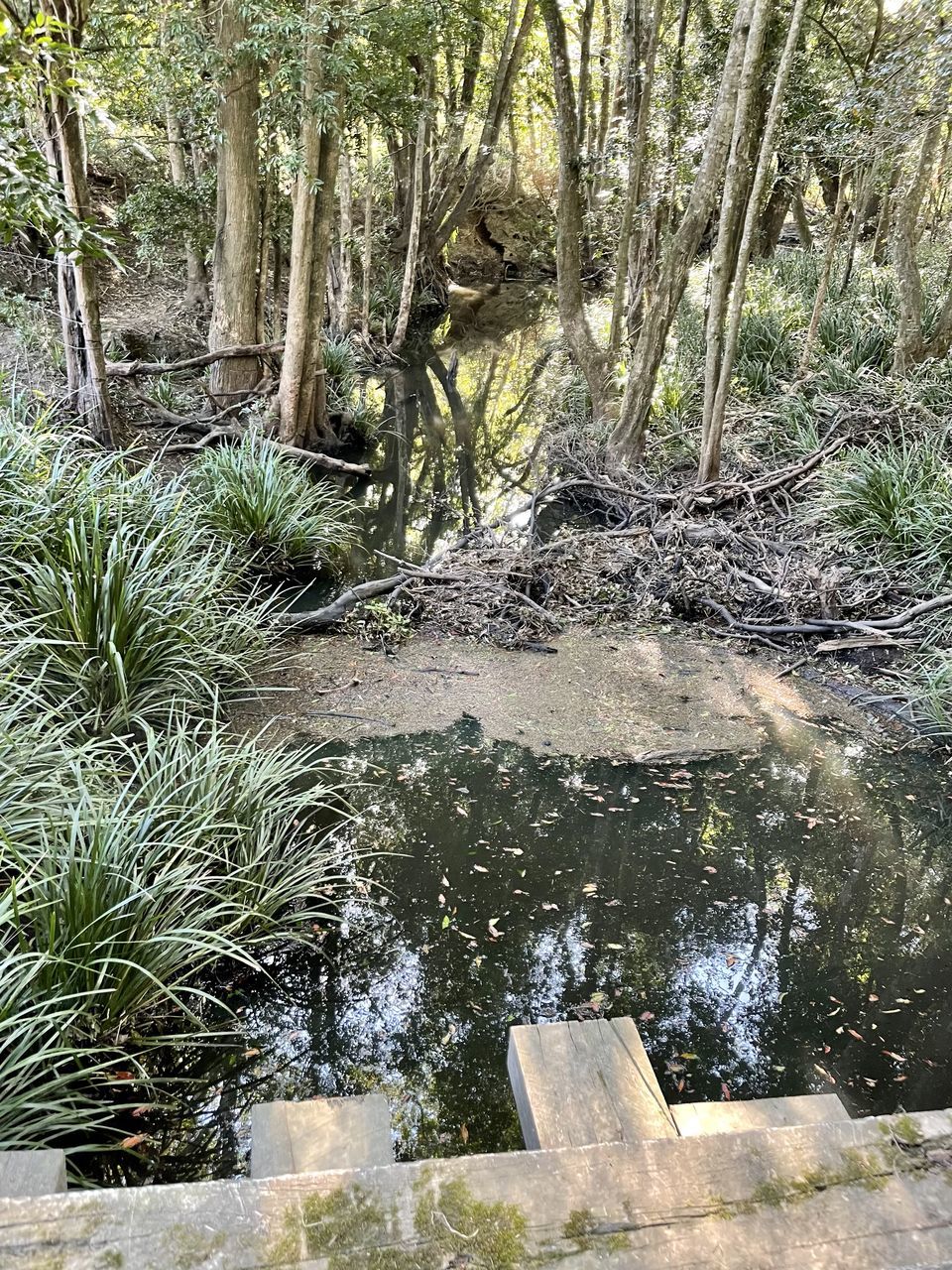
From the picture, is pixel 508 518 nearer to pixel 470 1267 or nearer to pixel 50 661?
pixel 50 661

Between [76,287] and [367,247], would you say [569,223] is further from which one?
[367,247]

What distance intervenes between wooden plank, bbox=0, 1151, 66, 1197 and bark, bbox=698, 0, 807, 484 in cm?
599

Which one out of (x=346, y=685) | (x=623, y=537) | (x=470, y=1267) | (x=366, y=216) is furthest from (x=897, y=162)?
(x=470, y=1267)

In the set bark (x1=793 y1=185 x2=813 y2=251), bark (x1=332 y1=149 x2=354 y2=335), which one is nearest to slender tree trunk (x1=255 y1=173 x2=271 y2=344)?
bark (x1=332 y1=149 x2=354 y2=335)

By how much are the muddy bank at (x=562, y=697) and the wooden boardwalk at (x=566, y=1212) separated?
9.51 ft

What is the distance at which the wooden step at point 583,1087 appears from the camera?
1.37 meters

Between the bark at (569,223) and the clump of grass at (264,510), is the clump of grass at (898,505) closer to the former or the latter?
the bark at (569,223)

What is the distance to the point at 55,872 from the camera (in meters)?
2.35

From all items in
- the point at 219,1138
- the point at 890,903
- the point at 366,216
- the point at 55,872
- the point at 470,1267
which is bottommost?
the point at 890,903

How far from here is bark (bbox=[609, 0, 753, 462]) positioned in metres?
5.97

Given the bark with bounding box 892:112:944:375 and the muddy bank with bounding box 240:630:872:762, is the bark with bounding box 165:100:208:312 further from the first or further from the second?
the bark with bounding box 892:112:944:375

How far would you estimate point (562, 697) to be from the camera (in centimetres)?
458

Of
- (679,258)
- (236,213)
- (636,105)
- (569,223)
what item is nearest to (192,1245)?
(679,258)

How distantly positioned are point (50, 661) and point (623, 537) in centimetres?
433
